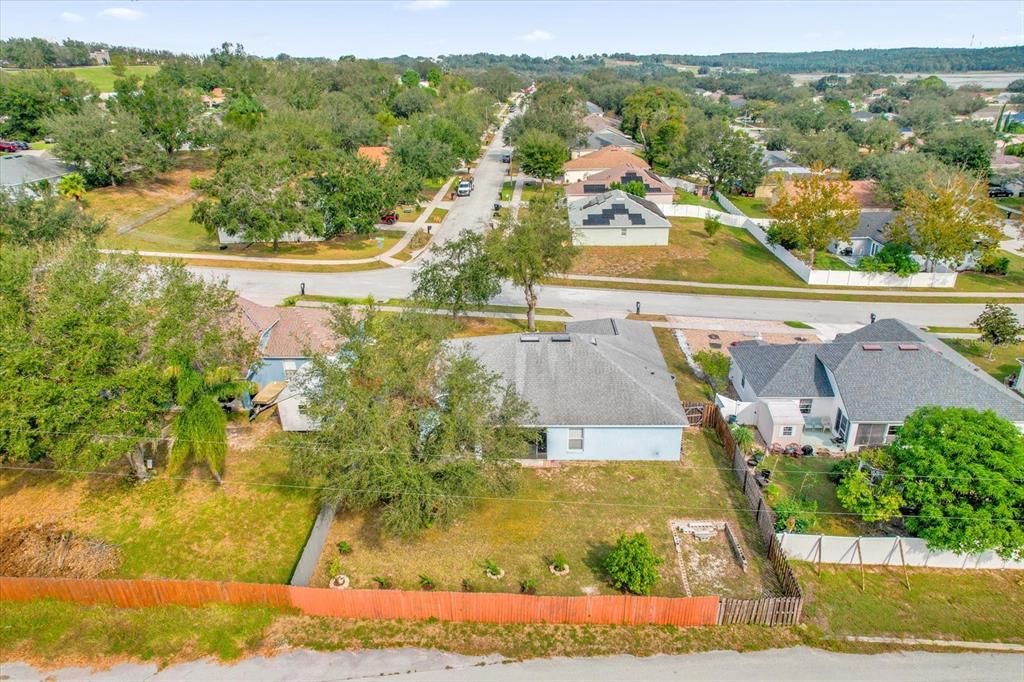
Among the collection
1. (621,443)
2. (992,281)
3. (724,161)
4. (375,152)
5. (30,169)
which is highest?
(30,169)

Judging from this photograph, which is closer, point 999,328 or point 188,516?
point 188,516

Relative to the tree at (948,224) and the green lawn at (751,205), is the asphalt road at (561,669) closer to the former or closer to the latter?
the tree at (948,224)

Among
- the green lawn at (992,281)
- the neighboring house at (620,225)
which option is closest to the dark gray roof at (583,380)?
the neighboring house at (620,225)

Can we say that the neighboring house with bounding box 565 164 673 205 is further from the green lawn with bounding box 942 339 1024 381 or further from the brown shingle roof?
the green lawn with bounding box 942 339 1024 381

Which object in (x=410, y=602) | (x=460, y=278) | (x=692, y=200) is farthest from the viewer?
(x=692, y=200)

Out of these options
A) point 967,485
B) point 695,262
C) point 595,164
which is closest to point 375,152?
point 595,164

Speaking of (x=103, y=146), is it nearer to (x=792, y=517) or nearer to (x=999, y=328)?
(x=792, y=517)

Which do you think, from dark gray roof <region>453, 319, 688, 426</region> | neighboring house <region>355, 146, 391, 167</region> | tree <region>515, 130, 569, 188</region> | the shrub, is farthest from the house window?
neighboring house <region>355, 146, 391, 167</region>
